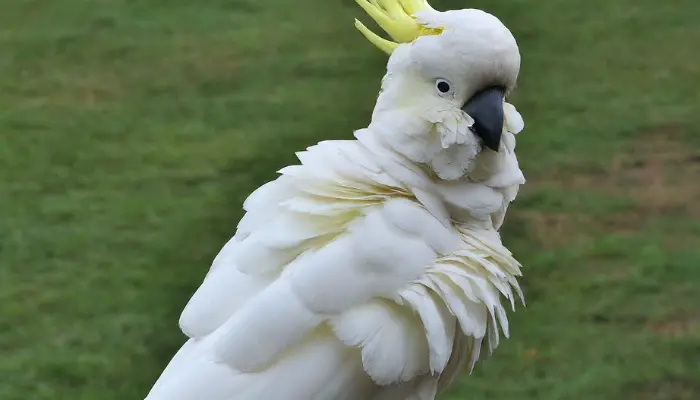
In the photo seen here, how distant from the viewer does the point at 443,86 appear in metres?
1.68

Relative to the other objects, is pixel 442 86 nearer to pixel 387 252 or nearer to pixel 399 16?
pixel 399 16

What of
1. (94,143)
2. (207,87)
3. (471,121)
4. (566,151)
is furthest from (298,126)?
(471,121)

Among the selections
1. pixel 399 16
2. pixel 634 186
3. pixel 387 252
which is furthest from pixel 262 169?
pixel 387 252

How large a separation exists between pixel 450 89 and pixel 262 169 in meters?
1.58

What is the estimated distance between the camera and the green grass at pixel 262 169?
2.58 metres

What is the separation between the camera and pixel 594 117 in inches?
135

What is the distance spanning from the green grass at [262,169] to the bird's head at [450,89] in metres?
0.96

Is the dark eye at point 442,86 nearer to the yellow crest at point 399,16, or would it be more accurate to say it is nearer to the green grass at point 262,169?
the yellow crest at point 399,16

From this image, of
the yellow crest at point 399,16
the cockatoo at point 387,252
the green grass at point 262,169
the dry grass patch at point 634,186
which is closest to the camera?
the cockatoo at point 387,252

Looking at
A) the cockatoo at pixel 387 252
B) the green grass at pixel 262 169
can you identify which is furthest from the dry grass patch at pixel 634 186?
the cockatoo at pixel 387 252

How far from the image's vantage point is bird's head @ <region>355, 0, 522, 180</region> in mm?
1643

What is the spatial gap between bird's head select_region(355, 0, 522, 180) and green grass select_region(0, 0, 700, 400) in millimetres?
964

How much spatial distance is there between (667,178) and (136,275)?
1.62 meters

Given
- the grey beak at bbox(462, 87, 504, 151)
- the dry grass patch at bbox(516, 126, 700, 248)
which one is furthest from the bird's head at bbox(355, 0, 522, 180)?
the dry grass patch at bbox(516, 126, 700, 248)
